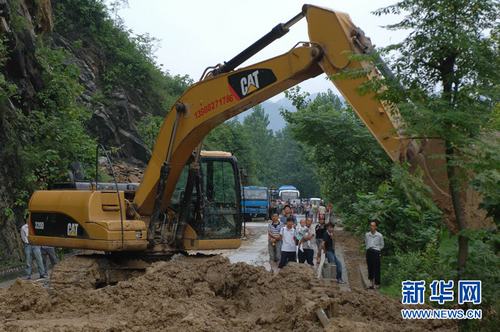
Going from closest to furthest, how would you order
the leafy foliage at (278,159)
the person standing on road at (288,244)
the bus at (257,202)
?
the person standing on road at (288,244) → the bus at (257,202) → the leafy foliage at (278,159)

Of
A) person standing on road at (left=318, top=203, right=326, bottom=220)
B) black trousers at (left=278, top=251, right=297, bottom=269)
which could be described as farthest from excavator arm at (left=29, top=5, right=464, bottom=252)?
person standing on road at (left=318, top=203, right=326, bottom=220)

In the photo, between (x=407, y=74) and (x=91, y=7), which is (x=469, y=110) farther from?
(x=91, y=7)

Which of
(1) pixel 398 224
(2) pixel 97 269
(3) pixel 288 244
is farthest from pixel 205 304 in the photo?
(1) pixel 398 224

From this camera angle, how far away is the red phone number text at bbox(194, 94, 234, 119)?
34.8ft

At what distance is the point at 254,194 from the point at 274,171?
6503 cm

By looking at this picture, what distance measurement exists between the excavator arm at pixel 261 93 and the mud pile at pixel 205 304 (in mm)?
1722

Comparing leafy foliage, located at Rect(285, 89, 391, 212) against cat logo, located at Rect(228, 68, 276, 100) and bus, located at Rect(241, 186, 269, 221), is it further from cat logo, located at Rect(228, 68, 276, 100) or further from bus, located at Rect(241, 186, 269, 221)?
bus, located at Rect(241, 186, 269, 221)

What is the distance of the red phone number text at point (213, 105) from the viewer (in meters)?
10.6

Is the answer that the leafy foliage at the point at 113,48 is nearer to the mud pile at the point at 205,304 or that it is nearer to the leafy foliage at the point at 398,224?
the leafy foliage at the point at 398,224

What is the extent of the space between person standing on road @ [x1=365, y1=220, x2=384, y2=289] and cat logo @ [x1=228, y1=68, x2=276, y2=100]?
17.7ft

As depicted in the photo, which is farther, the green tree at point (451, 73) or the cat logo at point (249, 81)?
the cat logo at point (249, 81)

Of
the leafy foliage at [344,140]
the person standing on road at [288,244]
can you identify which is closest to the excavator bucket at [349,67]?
the person standing on road at [288,244]

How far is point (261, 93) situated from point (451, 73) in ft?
11.3

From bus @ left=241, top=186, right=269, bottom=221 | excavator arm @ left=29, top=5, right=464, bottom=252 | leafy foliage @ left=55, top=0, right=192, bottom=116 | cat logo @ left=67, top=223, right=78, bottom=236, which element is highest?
leafy foliage @ left=55, top=0, right=192, bottom=116
